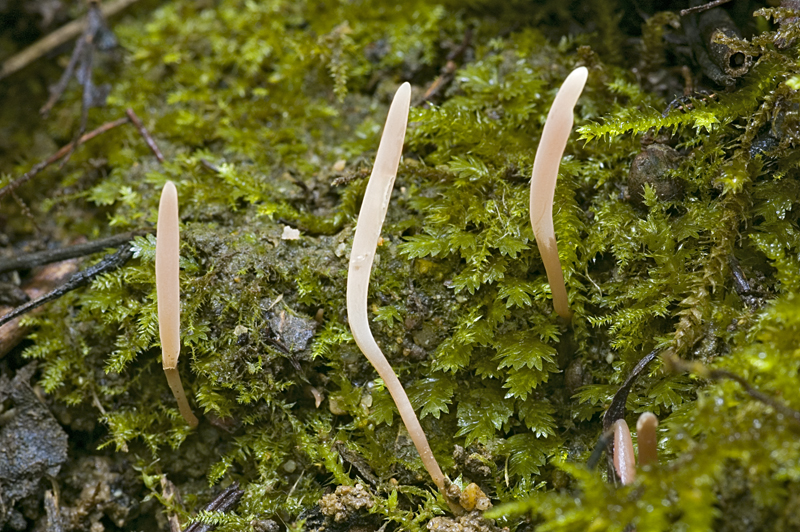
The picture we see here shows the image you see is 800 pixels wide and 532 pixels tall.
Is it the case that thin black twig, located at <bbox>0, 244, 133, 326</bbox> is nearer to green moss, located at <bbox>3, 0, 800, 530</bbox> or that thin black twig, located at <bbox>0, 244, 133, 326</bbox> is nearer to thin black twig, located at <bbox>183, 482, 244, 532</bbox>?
green moss, located at <bbox>3, 0, 800, 530</bbox>

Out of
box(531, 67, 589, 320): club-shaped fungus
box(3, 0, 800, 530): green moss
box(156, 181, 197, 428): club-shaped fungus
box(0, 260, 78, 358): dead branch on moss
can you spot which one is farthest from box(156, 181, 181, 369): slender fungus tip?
box(531, 67, 589, 320): club-shaped fungus

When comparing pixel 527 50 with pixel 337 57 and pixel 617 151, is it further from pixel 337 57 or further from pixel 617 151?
pixel 337 57

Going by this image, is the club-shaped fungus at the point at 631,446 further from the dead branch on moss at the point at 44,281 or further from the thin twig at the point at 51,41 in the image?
the thin twig at the point at 51,41

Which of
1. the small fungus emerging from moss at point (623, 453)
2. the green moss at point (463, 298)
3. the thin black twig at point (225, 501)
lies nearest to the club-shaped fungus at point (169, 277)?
the green moss at point (463, 298)

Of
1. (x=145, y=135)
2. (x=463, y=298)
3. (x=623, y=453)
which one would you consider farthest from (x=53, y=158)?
(x=623, y=453)

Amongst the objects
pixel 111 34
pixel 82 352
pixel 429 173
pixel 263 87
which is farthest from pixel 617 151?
pixel 111 34
